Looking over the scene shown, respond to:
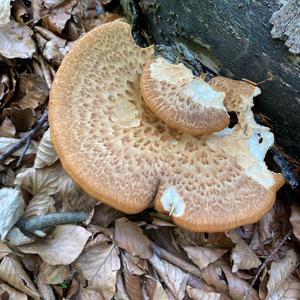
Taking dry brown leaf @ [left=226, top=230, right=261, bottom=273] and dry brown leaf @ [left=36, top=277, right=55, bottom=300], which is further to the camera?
dry brown leaf @ [left=226, top=230, right=261, bottom=273]

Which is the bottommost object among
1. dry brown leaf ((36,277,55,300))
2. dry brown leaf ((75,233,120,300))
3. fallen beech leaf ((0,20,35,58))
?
dry brown leaf ((36,277,55,300))

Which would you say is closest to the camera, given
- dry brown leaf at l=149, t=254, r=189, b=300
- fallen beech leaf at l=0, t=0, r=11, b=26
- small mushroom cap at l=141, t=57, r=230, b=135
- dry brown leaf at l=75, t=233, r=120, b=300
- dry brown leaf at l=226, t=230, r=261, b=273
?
small mushroom cap at l=141, t=57, r=230, b=135

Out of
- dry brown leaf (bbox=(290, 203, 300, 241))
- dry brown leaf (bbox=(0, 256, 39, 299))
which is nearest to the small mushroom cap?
dry brown leaf (bbox=(290, 203, 300, 241))

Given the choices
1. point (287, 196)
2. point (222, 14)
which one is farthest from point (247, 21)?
point (287, 196)

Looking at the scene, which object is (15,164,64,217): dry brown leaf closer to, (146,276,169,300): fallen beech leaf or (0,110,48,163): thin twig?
(0,110,48,163): thin twig

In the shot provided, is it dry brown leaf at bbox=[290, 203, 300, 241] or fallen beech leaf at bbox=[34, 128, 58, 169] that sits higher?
dry brown leaf at bbox=[290, 203, 300, 241]

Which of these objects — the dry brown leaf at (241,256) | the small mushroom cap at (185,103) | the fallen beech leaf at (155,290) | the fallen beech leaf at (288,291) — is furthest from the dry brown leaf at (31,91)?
the fallen beech leaf at (288,291)
